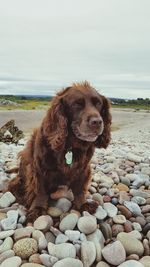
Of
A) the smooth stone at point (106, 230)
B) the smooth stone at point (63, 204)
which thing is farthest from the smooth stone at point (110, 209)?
the smooth stone at point (63, 204)

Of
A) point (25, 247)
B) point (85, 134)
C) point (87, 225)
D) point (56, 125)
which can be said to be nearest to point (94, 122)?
point (85, 134)

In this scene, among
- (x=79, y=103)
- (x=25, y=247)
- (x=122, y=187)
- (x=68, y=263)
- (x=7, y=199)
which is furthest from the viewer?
(x=122, y=187)

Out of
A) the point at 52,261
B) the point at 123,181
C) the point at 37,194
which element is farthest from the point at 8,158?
the point at 52,261

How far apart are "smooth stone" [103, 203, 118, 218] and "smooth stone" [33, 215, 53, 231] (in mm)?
705

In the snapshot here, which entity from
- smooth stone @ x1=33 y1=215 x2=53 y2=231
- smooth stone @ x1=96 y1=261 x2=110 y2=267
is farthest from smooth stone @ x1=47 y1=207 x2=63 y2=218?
smooth stone @ x1=96 y1=261 x2=110 y2=267

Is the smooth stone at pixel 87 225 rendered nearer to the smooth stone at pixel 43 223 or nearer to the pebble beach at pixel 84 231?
the pebble beach at pixel 84 231

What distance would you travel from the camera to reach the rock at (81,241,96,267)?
3.69 m

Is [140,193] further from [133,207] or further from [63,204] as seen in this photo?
[63,204]

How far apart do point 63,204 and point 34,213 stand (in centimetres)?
38

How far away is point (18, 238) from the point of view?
13.0ft

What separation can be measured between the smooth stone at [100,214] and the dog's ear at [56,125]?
2.87 feet

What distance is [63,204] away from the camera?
4.66 metres

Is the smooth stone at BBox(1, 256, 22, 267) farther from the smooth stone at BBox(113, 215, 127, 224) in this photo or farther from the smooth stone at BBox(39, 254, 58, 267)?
the smooth stone at BBox(113, 215, 127, 224)

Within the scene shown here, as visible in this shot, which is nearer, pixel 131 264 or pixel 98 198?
pixel 131 264
